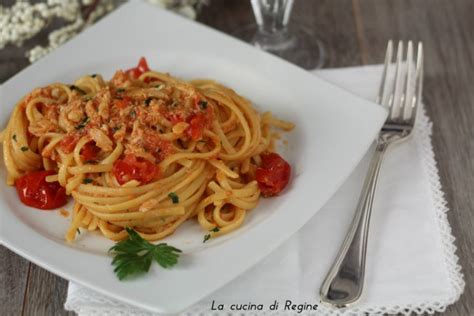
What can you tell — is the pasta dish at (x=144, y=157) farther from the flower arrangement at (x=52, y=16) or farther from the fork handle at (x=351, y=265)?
the flower arrangement at (x=52, y=16)

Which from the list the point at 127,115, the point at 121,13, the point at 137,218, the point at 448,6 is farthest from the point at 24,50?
the point at 448,6

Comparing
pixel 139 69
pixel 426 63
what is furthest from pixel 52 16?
pixel 426 63

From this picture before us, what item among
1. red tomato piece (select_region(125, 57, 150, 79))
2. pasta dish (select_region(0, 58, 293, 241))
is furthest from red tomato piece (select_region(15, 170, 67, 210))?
red tomato piece (select_region(125, 57, 150, 79))

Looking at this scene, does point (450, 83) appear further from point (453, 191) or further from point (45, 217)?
point (45, 217)

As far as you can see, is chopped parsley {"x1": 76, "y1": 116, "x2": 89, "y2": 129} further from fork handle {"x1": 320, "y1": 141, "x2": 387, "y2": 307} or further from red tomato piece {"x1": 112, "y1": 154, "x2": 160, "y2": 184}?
fork handle {"x1": 320, "y1": 141, "x2": 387, "y2": 307}

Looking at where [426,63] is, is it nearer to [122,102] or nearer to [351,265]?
[351,265]
